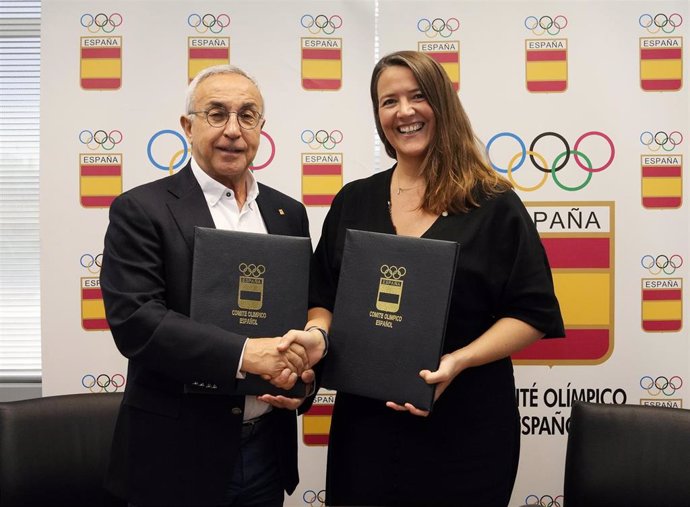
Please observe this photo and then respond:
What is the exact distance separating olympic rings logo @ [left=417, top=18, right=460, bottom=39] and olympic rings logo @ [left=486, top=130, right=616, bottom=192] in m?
0.50

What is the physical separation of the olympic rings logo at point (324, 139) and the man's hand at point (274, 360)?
1.31 metres

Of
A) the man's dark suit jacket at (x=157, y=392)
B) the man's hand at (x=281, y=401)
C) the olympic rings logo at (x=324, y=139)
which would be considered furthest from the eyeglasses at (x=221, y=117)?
the olympic rings logo at (x=324, y=139)

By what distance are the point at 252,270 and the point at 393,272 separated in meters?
0.38

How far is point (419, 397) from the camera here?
5.45 ft

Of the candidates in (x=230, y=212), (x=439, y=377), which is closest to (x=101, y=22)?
(x=230, y=212)

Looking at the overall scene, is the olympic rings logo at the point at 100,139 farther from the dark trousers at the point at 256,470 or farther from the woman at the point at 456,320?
the dark trousers at the point at 256,470

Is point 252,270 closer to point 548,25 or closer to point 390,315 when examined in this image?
point 390,315

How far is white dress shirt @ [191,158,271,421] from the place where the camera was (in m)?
1.81

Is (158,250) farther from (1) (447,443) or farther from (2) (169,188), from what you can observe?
(1) (447,443)

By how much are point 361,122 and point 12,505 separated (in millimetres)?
1967

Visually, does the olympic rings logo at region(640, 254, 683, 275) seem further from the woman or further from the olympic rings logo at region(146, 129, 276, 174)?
the olympic rings logo at region(146, 129, 276, 174)

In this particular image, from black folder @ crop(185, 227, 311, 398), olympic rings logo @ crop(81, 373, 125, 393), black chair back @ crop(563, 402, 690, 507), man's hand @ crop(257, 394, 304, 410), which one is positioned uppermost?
black folder @ crop(185, 227, 311, 398)

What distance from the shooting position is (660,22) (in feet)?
8.91

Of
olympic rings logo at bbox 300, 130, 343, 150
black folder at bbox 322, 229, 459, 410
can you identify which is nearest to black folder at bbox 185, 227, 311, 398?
black folder at bbox 322, 229, 459, 410
